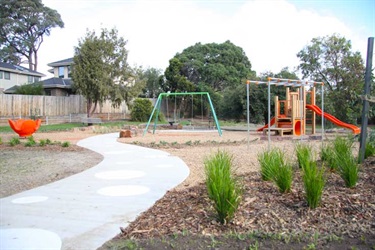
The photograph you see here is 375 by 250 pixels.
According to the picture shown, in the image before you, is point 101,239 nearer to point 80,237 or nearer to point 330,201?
point 80,237

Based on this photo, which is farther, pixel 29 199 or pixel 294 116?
pixel 294 116

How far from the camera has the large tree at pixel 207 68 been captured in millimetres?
33156

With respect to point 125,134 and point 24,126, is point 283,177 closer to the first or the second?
point 125,134

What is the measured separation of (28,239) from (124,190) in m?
1.89

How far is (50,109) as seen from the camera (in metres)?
24.2

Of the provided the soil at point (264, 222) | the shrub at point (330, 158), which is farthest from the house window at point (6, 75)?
the shrub at point (330, 158)

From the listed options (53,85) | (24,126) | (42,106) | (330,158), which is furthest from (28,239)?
(53,85)

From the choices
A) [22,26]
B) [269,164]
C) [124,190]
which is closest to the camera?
[269,164]

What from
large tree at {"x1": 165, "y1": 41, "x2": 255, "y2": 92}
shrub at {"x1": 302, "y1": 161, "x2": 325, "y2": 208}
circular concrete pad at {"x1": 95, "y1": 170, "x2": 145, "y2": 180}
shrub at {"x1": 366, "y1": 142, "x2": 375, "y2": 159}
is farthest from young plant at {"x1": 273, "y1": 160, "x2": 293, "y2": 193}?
large tree at {"x1": 165, "y1": 41, "x2": 255, "y2": 92}

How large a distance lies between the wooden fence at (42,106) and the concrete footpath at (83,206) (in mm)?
18284

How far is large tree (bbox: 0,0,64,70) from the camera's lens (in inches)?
1642

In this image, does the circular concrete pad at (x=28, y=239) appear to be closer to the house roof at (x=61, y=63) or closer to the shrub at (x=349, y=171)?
the shrub at (x=349, y=171)

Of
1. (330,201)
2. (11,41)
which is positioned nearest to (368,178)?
(330,201)

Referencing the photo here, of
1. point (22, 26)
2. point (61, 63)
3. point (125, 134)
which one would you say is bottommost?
point (125, 134)
